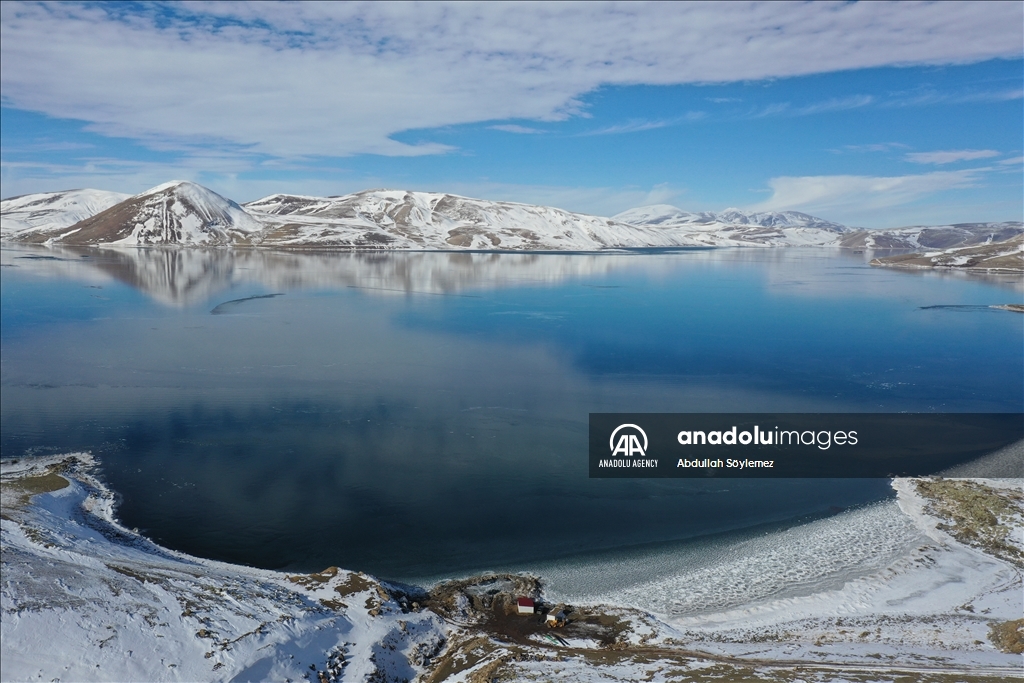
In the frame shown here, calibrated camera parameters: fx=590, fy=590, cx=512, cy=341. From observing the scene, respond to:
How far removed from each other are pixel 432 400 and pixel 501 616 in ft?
49.1

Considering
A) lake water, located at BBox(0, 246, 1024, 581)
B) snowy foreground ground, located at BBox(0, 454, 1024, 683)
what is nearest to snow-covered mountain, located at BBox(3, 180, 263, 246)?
lake water, located at BBox(0, 246, 1024, 581)

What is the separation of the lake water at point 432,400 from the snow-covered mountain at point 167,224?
330ft

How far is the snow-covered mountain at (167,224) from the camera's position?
6142 inches

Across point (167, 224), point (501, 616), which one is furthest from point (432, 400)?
point (167, 224)

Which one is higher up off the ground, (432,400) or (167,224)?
(167,224)

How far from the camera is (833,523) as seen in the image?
20125mm

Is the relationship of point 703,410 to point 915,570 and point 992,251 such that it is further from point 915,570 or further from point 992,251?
point 992,251

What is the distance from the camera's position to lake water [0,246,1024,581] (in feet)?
63.1

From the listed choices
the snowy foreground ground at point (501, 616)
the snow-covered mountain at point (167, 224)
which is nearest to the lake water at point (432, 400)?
the snowy foreground ground at point (501, 616)

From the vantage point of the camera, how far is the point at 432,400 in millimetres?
29438

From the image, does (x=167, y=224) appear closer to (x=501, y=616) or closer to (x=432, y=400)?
(x=432, y=400)

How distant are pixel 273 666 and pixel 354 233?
6957 inches

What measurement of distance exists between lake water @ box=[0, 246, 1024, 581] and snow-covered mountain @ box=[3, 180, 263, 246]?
100473 millimetres

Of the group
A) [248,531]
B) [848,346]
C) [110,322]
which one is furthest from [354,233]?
[248,531]
